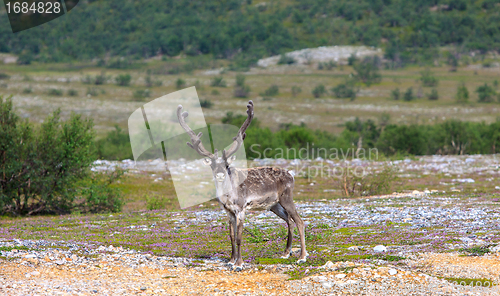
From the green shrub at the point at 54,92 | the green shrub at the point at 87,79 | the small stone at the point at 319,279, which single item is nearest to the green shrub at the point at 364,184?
the small stone at the point at 319,279

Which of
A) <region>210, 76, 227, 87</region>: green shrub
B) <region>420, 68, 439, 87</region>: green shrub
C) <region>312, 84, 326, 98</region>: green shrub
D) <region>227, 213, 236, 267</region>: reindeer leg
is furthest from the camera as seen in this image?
<region>210, 76, 227, 87</region>: green shrub

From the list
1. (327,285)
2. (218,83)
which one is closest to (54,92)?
(218,83)

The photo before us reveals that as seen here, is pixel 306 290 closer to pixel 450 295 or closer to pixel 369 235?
pixel 450 295

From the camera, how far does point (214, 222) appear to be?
68.0 feet

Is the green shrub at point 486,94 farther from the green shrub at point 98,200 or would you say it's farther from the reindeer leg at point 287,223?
the reindeer leg at point 287,223

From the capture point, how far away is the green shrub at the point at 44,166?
87.2 feet

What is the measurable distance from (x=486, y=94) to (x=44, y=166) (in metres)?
109

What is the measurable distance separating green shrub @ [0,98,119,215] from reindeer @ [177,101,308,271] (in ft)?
51.5

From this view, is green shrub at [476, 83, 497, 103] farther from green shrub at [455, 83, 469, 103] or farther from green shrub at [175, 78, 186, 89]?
green shrub at [175, 78, 186, 89]

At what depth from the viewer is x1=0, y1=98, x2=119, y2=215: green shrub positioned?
26.6 metres

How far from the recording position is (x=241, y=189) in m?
13.9

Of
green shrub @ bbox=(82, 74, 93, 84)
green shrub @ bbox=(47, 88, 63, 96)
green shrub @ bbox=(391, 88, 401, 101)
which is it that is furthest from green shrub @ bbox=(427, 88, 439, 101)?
green shrub @ bbox=(82, 74, 93, 84)

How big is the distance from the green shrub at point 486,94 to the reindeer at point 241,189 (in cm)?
11145

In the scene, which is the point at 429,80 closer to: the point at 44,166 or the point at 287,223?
the point at 44,166
